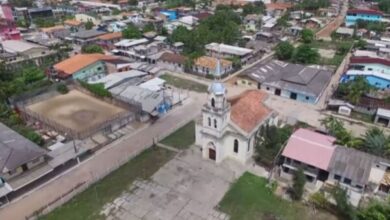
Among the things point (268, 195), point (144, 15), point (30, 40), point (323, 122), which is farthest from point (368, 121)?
point (144, 15)

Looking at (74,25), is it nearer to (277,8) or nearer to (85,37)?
(85,37)

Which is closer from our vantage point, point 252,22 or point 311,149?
point 311,149

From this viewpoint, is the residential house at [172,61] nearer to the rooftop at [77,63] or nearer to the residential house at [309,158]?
the rooftop at [77,63]

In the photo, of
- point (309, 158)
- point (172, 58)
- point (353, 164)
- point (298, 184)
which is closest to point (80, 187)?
point (298, 184)

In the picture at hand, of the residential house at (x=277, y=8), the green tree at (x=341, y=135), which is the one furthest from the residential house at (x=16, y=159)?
the residential house at (x=277, y=8)

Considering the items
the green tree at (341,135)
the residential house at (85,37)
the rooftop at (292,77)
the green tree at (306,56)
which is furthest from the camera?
the residential house at (85,37)

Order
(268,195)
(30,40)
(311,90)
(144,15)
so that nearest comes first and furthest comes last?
(268,195) < (311,90) < (30,40) < (144,15)

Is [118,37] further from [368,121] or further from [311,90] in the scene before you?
[368,121]
